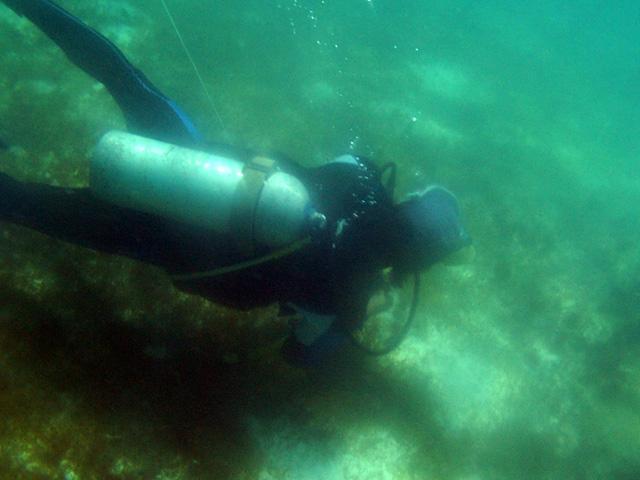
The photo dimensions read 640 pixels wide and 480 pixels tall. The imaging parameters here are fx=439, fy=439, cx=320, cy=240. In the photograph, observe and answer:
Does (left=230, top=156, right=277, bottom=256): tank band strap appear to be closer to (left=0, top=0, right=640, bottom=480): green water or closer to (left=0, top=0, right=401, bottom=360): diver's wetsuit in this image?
(left=0, top=0, right=401, bottom=360): diver's wetsuit

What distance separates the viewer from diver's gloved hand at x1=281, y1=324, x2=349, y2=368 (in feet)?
12.5

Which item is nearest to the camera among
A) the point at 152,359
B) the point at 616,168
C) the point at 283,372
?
the point at 152,359

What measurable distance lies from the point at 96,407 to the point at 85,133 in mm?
4094

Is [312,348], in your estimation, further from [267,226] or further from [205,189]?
[205,189]

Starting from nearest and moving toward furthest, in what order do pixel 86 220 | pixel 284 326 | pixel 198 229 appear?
1. pixel 198 229
2. pixel 86 220
3. pixel 284 326

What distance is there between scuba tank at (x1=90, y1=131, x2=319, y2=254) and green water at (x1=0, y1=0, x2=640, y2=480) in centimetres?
153

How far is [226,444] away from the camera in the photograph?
4047 mm

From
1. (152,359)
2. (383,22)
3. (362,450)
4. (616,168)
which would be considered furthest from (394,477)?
(383,22)

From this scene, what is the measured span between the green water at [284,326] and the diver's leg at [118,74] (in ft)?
5.10

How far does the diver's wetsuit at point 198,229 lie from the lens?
11.4 feet

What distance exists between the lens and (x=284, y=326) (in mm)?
4934

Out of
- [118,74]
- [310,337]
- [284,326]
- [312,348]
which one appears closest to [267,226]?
[310,337]

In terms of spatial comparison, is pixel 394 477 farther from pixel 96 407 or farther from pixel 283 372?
pixel 96 407

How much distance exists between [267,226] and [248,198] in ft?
0.86
